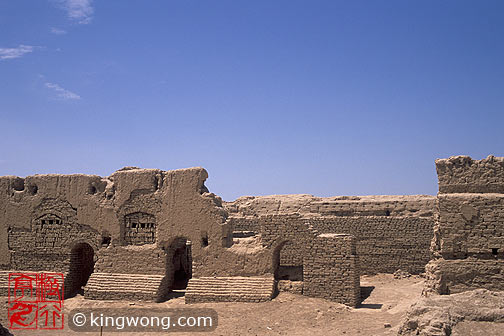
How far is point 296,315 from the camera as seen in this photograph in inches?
471

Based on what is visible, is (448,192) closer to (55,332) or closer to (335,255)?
(335,255)

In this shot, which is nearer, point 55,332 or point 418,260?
point 55,332

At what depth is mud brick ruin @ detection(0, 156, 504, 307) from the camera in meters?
10.8

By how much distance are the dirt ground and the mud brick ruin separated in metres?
0.35

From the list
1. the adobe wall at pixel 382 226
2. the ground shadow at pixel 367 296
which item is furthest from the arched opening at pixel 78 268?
the ground shadow at pixel 367 296

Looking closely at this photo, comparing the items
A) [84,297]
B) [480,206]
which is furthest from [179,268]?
[480,206]

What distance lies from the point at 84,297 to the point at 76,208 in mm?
2899

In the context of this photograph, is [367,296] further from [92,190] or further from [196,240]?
[92,190]

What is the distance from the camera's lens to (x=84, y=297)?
1452 cm

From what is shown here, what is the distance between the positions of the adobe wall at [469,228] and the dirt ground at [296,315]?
5.38ft

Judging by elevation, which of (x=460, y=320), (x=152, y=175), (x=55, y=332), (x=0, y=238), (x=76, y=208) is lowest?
(x=55, y=332)

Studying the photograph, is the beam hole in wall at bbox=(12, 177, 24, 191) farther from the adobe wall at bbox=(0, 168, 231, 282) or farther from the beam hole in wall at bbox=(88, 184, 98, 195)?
the beam hole in wall at bbox=(88, 184, 98, 195)

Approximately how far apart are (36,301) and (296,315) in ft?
26.8

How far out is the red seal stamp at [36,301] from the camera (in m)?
13.0
